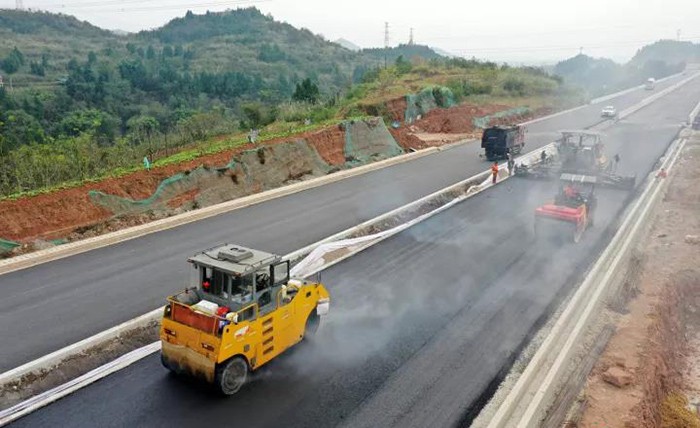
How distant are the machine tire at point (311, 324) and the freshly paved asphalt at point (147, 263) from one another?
4243 millimetres

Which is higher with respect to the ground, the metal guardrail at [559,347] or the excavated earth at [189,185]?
the excavated earth at [189,185]

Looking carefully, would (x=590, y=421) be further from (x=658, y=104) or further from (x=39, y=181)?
(x=658, y=104)

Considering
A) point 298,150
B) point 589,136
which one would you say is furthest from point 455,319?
point 298,150

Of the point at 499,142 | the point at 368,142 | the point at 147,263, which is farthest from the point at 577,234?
the point at 368,142

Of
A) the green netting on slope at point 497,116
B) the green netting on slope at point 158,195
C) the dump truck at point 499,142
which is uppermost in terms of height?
the green netting on slope at point 497,116

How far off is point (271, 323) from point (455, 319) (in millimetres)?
4520

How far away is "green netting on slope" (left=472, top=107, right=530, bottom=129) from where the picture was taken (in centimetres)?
4647

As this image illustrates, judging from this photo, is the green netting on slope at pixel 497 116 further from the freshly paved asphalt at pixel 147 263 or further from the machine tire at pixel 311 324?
the machine tire at pixel 311 324

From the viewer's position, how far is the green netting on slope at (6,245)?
15.7 metres

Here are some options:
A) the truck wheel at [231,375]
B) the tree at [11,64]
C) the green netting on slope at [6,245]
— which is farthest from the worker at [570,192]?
the tree at [11,64]

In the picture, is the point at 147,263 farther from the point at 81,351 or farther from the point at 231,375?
the point at 231,375

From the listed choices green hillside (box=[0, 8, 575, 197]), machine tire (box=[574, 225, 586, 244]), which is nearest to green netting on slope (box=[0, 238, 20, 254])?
green hillside (box=[0, 8, 575, 197])

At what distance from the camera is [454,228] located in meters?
18.8

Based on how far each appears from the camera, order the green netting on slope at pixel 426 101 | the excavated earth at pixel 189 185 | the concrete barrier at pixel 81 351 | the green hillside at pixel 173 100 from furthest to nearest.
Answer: the green netting on slope at pixel 426 101
the green hillside at pixel 173 100
the excavated earth at pixel 189 185
the concrete barrier at pixel 81 351
